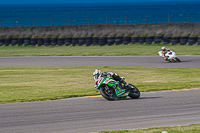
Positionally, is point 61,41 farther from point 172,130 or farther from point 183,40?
point 172,130

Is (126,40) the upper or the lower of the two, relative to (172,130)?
upper

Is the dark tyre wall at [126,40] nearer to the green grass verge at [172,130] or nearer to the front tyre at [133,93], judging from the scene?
the front tyre at [133,93]

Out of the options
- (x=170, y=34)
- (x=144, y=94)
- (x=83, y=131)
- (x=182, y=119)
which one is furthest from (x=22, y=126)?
A: (x=170, y=34)

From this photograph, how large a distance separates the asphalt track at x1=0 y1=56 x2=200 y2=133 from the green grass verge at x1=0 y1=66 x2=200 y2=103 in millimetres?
1590

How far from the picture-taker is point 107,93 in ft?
40.7

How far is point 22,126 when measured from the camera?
8.97 metres

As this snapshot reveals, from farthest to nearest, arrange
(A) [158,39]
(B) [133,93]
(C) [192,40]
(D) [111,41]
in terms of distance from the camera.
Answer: (D) [111,41] < (A) [158,39] < (C) [192,40] < (B) [133,93]

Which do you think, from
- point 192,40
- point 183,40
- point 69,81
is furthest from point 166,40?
point 69,81

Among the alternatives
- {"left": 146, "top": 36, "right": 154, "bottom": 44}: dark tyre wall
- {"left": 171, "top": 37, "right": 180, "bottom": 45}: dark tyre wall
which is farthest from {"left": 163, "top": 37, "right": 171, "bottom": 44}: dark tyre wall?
{"left": 146, "top": 36, "right": 154, "bottom": 44}: dark tyre wall

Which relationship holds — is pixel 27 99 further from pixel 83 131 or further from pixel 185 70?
pixel 185 70

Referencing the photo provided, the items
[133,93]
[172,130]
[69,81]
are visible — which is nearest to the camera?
[172,130]

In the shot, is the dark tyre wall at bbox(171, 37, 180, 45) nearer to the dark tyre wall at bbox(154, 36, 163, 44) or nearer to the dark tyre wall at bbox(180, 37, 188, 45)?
the dark tyre wall at bbox(180, 37, 188, 45)

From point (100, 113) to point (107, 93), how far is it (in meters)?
2.17

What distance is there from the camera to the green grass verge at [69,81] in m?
14.5
